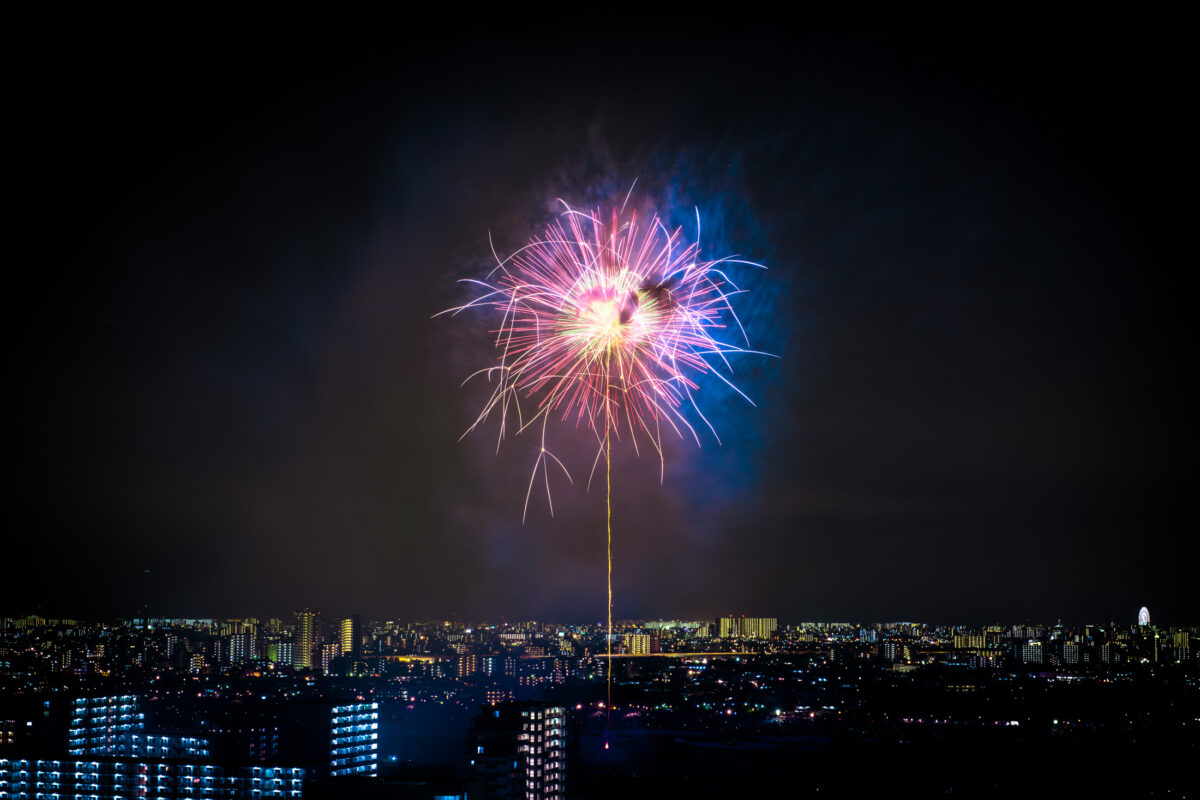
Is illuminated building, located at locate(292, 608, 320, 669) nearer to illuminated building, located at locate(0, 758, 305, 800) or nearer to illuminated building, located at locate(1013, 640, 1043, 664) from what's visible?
illuminated building, located at locate(0, 758, 305, 800)

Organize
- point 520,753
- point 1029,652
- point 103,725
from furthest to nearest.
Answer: point 1029,652 → point 103,725 → point 520,753

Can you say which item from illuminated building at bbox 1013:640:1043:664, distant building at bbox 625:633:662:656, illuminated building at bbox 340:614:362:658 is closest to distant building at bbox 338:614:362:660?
illuminated building at bbox 340:614:362:658

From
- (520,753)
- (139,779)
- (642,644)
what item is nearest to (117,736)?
(139,779)

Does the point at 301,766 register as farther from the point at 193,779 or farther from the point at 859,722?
the point at 859,722

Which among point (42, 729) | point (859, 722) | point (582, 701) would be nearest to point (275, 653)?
point (582, 701)

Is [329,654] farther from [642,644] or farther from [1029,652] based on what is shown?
[1029,652]

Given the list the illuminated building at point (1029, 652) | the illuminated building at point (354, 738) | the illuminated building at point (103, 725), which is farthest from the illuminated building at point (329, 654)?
the illuminated building at point (1029, 652)

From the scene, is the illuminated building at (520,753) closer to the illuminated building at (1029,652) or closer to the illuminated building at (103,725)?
the illuminated building at (103,725)
